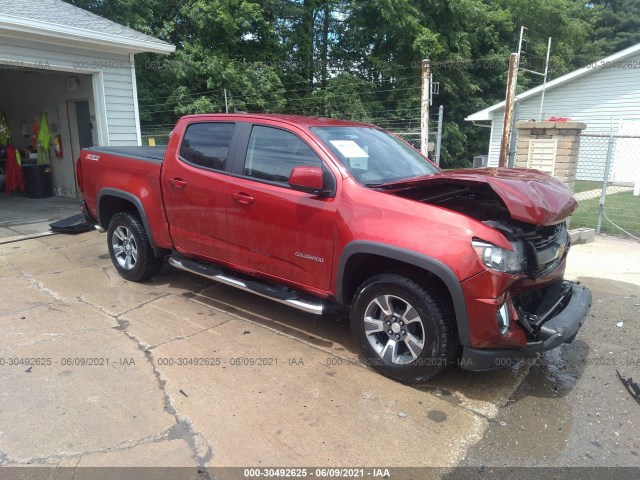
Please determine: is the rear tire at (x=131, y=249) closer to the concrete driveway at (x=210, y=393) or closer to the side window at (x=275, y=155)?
the concrete driveway at (x=210, y=393)

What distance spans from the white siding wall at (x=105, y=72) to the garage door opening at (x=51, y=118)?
1.72ft

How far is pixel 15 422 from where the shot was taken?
3.01 metres

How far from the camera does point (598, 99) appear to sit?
19.3m

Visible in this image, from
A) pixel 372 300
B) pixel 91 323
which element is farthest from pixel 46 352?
pixel 372 300

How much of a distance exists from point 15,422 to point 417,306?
267 centimetres

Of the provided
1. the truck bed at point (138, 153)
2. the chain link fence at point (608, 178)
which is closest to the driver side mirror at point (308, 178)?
the truck bed at point (138, 153)

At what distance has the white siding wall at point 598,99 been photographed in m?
18.4

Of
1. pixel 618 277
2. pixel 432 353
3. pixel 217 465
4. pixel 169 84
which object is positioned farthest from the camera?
pixel 169 84

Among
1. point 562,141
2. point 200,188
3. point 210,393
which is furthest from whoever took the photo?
point 562,141

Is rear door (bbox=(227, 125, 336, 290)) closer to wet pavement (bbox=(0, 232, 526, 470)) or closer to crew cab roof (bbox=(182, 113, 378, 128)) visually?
crew cab roof (bbox=(182, 113, 378, 128))

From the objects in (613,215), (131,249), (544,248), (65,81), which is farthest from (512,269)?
(65,81)

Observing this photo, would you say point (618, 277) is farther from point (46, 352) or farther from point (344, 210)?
point (46, 352)

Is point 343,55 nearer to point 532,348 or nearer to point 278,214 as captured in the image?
point 278,214

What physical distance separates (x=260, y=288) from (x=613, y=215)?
8.42m
